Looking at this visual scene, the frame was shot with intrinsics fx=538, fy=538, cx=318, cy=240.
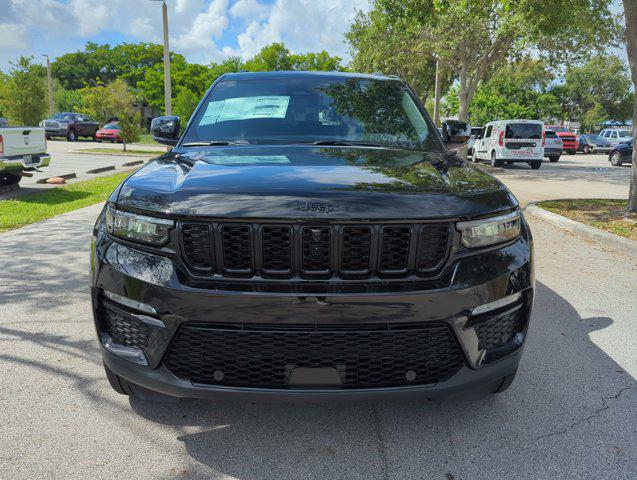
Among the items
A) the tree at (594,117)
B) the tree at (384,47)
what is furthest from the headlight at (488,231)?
the tree at (594,117)

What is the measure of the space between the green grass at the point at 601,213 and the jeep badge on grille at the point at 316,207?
6.51 meters

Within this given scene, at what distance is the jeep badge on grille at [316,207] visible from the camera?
2.17m

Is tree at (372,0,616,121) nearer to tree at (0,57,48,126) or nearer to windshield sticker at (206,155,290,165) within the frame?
windshield sticker at (206,155,290,165)

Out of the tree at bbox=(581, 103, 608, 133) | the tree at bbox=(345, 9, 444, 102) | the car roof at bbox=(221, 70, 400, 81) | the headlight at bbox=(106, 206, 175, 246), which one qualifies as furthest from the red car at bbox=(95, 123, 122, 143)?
the tree at bbox=(581, 103, 608, 133)

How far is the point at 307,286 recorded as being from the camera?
2.14m

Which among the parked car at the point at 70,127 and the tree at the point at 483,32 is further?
the parked car at the point at 70,127

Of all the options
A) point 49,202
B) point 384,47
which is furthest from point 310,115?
point 384,47

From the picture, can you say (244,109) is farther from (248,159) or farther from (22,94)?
(22,94)

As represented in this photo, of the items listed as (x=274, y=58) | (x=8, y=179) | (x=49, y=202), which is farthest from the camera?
(x=274, y=58)

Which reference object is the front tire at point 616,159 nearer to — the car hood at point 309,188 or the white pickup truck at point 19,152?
the white pickup truck at point 19,152

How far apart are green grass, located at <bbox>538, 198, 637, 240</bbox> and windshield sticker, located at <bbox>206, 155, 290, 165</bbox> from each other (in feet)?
20.5

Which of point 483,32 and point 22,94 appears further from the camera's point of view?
point 22,94

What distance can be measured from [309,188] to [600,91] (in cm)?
7292

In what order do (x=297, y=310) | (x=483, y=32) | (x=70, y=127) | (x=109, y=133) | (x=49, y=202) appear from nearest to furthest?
(x=297, y=310)
(x=49, y=202)
(x=483, y=32)
(x=109, y=133)
(x=70, y=127)
